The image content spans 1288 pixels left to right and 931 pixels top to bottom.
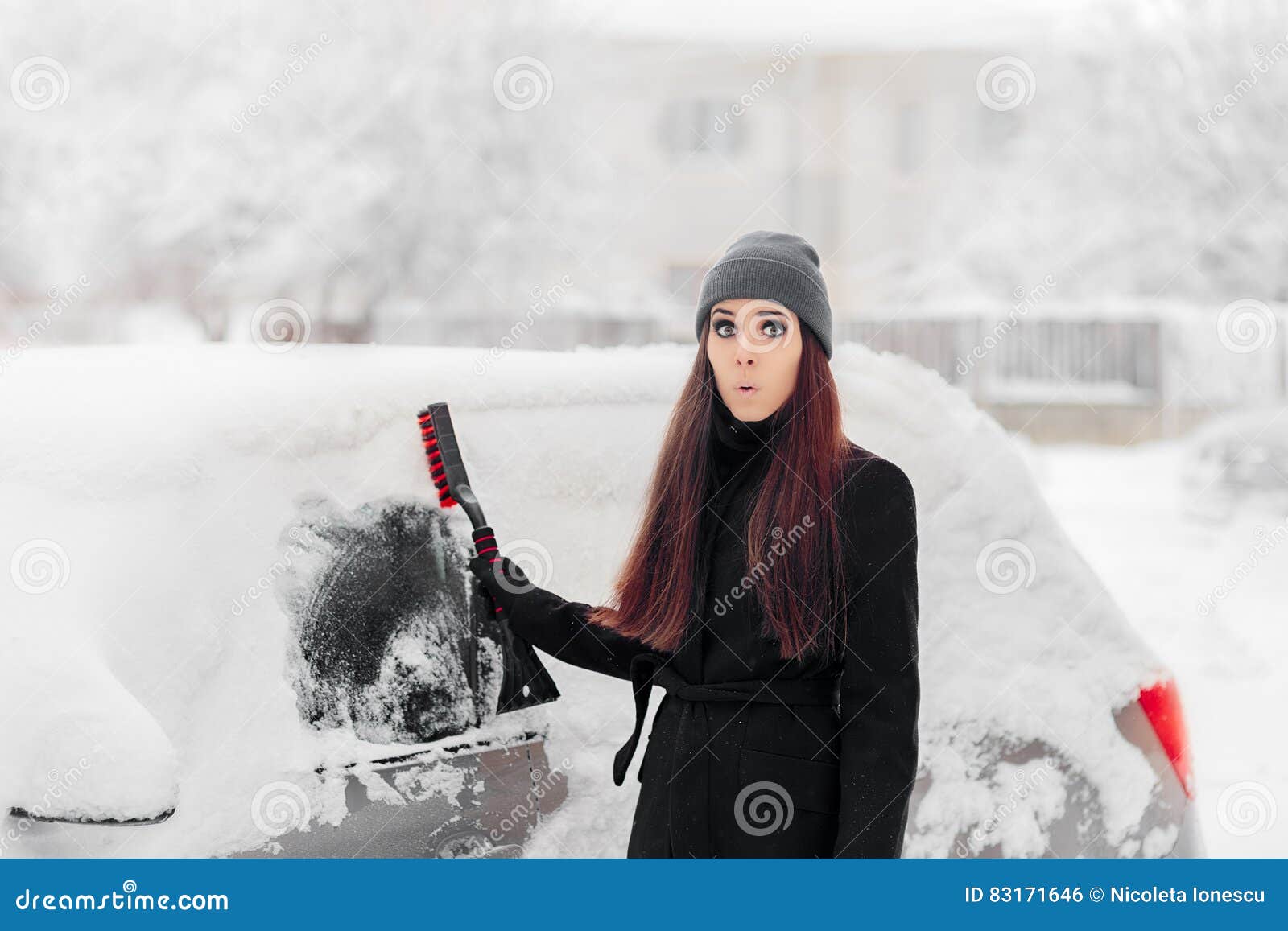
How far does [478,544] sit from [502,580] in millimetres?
79

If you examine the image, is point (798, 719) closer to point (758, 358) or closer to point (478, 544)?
point (758, 358)

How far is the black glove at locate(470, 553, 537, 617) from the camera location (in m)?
2.10

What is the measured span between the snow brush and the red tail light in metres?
1.23

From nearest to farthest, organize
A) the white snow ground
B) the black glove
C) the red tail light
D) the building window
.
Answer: the black glove, the red tail light, the white snow ground, the building window

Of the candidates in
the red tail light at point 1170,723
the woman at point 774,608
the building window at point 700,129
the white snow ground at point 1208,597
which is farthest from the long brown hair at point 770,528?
the building window at point 700,129

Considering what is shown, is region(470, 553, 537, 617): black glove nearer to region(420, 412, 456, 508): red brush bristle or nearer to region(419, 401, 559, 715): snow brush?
region(419, 401, 559, 715): snow brush

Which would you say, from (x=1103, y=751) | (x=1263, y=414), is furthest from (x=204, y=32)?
(x=1103, y=751)

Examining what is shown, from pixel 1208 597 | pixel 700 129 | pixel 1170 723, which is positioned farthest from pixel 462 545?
pixel 700 129

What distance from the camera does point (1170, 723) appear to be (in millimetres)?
2477

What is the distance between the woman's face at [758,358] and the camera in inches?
73.4

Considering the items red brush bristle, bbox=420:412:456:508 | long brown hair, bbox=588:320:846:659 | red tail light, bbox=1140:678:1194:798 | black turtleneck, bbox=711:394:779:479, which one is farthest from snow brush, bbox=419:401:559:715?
red tail light, bbox=1140:678:1194:798

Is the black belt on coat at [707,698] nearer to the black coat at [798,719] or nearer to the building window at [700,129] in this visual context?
the black coat at [798,719]

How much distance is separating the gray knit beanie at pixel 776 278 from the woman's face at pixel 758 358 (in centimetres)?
2

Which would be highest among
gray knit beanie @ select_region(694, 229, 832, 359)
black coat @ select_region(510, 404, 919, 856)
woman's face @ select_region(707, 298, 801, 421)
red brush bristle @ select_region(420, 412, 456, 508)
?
gray knit beanie @ select_region(694, 229, 832, 359)
